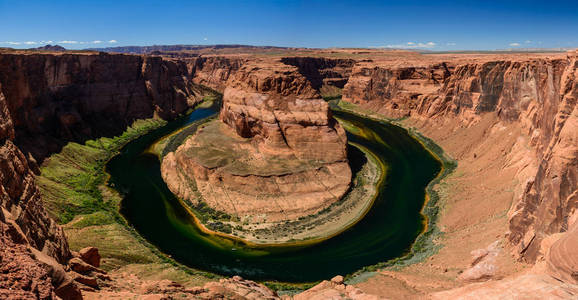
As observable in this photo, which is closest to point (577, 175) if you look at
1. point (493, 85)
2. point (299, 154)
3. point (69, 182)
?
point (299, 154)

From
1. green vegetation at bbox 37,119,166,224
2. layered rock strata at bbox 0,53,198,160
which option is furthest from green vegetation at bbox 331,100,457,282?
layered rock strata at bbox 0,53,198,160

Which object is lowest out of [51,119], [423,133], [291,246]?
[291,246]

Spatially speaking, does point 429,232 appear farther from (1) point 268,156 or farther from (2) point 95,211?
(2) point 95,211

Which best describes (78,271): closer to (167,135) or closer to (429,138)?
(167,135)

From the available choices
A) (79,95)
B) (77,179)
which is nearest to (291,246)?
(77,179)

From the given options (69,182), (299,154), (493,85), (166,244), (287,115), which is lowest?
(166,244)
